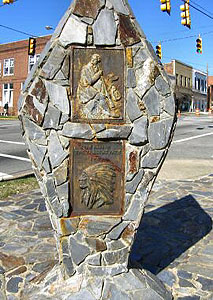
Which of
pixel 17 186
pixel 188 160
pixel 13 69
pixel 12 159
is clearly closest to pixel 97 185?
pixel 17 186

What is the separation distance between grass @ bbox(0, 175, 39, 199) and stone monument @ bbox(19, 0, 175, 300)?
3.91 meters

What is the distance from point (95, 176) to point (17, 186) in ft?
15.1

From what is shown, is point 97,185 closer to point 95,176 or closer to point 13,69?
point 95,176

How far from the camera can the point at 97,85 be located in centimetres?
280

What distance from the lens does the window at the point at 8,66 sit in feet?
112

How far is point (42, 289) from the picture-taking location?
313 centimetres

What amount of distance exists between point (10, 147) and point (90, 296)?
959 cm

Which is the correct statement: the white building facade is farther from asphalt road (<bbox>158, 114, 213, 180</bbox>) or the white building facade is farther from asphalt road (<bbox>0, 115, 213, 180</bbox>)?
asphalt road (<bbox>0, 115, 213, 180</bbox>)

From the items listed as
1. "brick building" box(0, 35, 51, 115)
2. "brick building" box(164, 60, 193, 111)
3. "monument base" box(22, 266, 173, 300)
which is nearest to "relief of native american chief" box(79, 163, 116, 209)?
"monument base" box(22, 266, 173, 300)

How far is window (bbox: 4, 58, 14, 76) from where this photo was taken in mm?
34097

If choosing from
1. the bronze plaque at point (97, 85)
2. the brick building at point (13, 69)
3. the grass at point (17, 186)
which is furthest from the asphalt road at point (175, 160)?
the brick building at point (13, 69)

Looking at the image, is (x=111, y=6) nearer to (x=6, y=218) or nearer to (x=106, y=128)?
(x=106, y=128)

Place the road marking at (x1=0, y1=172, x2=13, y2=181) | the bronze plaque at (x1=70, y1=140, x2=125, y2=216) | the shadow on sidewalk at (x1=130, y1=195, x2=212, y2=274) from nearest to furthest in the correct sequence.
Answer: the bronze plaque at (x1=70, y1=140, x2=125, y2=216) → the shadow on sidewalk at (x1=130, y1=195, x2=212, y2=274) → the road marking at (x1=0, y1=172, x2=13, y2=181)

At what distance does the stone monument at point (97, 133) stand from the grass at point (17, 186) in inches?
154
